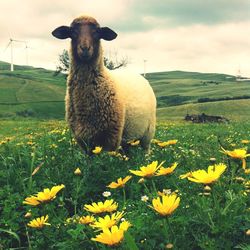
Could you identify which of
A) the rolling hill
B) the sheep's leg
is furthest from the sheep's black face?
the rolling hill

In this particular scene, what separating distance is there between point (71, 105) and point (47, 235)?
5452mm

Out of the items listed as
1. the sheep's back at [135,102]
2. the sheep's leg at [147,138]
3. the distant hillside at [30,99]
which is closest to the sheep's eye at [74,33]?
the sheep's back at [135,102]

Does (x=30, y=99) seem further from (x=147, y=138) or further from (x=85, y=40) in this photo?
(x=85, y=40)

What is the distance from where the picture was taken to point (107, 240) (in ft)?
8.09

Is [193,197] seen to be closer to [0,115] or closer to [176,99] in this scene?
[0,115]

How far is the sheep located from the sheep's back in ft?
0.12

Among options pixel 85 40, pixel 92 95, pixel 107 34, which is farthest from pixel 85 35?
pixel 92 95

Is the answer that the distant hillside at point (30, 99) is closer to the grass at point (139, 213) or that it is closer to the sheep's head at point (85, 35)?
the sheep's head at point (85, 35)

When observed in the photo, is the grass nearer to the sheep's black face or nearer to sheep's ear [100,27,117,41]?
the sheep's black face

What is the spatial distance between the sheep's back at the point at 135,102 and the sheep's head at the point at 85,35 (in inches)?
37.6

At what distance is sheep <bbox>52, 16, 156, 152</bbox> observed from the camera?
845 cm

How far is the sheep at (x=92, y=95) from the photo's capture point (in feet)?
27.7

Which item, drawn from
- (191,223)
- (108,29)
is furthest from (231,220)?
(108,29)

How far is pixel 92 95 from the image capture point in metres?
8.70
